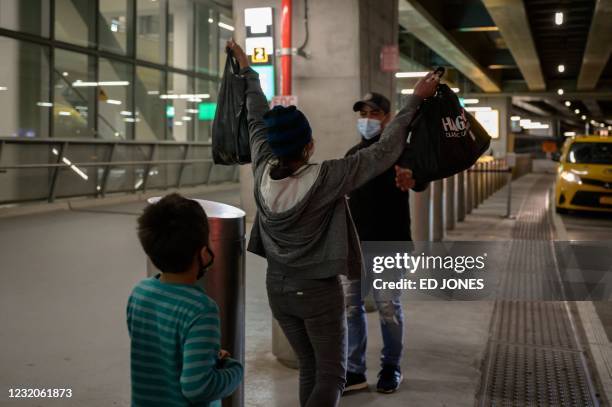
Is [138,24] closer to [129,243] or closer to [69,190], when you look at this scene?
[69,190]

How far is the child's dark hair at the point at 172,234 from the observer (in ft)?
6.28

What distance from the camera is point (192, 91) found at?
22703 mm

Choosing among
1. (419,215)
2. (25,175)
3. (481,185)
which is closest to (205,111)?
(481,185)

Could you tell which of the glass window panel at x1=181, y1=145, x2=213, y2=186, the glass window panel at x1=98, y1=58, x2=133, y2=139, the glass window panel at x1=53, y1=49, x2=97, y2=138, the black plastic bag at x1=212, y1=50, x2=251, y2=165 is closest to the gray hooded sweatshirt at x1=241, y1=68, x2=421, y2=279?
the black plastic bag at x1=212, y1=50, x2=251, y2=165

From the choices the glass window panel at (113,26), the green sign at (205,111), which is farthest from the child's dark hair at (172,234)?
the green sign at (205,111)

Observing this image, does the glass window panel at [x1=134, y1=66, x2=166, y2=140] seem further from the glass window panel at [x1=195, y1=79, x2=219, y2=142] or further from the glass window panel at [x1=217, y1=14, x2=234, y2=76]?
the glass window panel at [x1=217, y1=14, x2=234, y2=76]

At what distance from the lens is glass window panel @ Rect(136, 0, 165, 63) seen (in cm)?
1983

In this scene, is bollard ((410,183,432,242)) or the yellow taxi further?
the yellow taxi

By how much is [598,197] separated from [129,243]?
32.2 ft

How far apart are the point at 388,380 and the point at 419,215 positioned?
13.3ft

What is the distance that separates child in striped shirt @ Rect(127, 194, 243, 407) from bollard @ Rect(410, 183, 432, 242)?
235 inches

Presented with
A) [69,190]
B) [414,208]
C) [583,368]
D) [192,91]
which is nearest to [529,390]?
[583,368]

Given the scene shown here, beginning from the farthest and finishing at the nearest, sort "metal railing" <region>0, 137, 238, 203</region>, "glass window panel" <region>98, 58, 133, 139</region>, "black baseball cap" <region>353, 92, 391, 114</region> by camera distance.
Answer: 1. "glass window panel" <region>98, 58, 133, 139</region>
2. "metal railing" <region>0, 137, 238, 203</region>
3. "black baseball cap" <region>353, 92, 391, 114</region>

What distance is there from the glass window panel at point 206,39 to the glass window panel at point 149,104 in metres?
2.91
